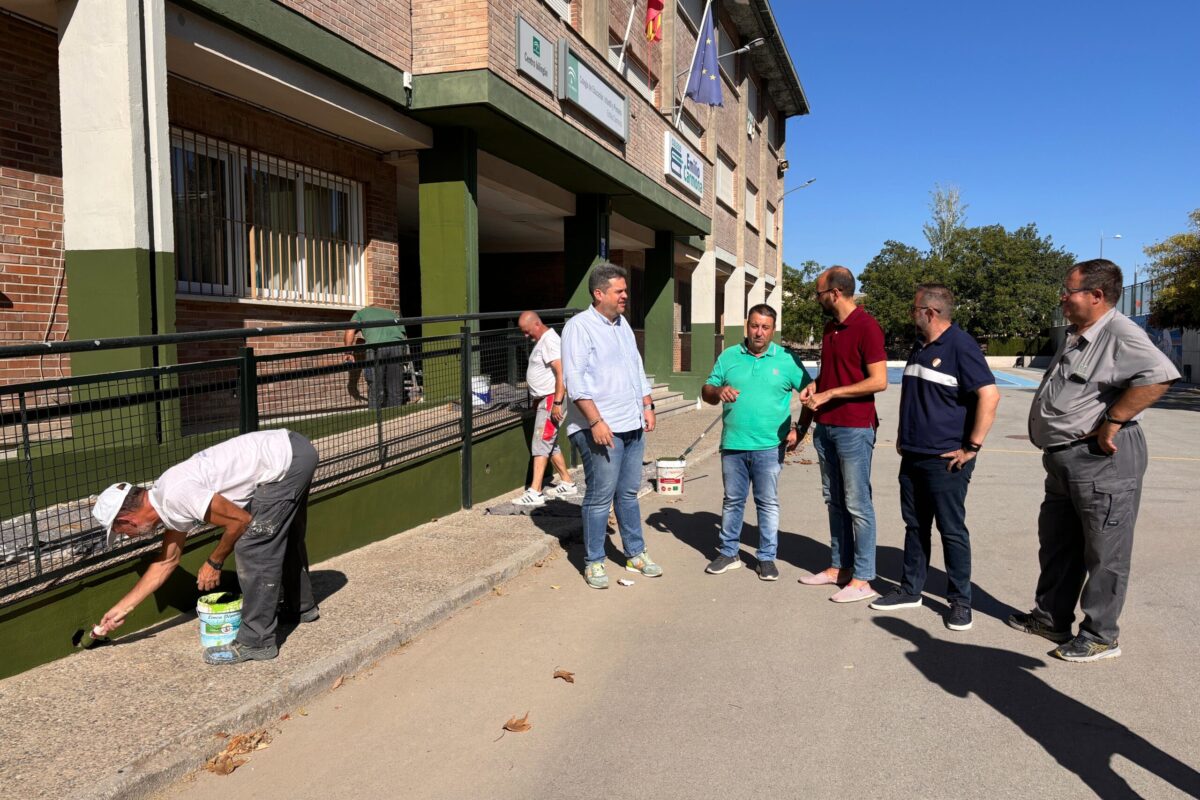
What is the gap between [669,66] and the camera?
1809 centimetres

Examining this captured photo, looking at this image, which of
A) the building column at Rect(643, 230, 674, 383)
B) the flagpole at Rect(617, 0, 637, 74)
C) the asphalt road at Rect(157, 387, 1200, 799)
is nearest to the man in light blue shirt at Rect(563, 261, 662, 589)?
the asphalt road at Rect(157, 387, 1200, 799)

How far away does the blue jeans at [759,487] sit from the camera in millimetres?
5773

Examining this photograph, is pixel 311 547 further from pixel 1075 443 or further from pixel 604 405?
pixel 1075 443

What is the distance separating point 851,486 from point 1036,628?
130 cm

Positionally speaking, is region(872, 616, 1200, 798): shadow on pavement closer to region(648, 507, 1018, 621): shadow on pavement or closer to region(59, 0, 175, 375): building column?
region(648, 507, 1018, 621): shadow on pavement

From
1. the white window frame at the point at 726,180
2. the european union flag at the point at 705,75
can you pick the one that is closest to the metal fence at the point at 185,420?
the european union flag at the point at 705,75

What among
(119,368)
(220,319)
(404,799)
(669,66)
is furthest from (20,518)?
(669,66)

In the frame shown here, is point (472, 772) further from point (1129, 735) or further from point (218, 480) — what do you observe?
point (1129, 735)

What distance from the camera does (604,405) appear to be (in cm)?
559

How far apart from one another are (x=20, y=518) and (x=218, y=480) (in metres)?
1.07

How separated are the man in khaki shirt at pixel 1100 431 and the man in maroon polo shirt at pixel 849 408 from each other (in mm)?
1044

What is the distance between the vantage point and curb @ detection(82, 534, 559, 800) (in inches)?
125

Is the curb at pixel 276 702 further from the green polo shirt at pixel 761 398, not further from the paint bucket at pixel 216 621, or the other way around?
the green polo shirt at pixel 761 398

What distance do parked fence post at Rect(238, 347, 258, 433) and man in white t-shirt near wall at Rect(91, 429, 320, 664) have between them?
105 centimetres
